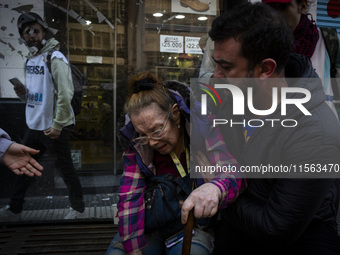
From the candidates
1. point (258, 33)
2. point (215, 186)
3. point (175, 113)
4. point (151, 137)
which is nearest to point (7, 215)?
point (151, 137)

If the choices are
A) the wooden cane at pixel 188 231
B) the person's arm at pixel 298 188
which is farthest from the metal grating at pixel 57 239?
the person's arm at pixel 298 188

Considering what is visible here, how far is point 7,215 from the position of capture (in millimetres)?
3893

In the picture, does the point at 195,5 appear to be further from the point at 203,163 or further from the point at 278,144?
the point at 278,144

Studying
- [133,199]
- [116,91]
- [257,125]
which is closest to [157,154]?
[133,199]

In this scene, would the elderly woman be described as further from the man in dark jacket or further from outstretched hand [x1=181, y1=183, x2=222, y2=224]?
outstretched hand [x1=181, y1=183, x2=222, y2=224]

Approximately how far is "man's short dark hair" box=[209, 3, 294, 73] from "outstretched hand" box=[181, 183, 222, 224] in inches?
24.2

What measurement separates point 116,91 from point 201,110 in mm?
2935

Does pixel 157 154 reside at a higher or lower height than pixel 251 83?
lower

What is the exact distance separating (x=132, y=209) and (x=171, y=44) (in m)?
3.07

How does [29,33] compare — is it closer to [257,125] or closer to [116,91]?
[116,91]

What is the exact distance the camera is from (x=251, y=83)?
161 centimetres

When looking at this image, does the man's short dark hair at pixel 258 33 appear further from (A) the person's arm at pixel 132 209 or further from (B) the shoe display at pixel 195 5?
(B) the shoe display at pixel 195 5

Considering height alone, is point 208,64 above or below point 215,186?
above

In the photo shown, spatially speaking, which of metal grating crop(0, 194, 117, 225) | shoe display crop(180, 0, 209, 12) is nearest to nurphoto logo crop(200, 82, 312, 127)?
metal grating crop(0, 194, 117, 225)
